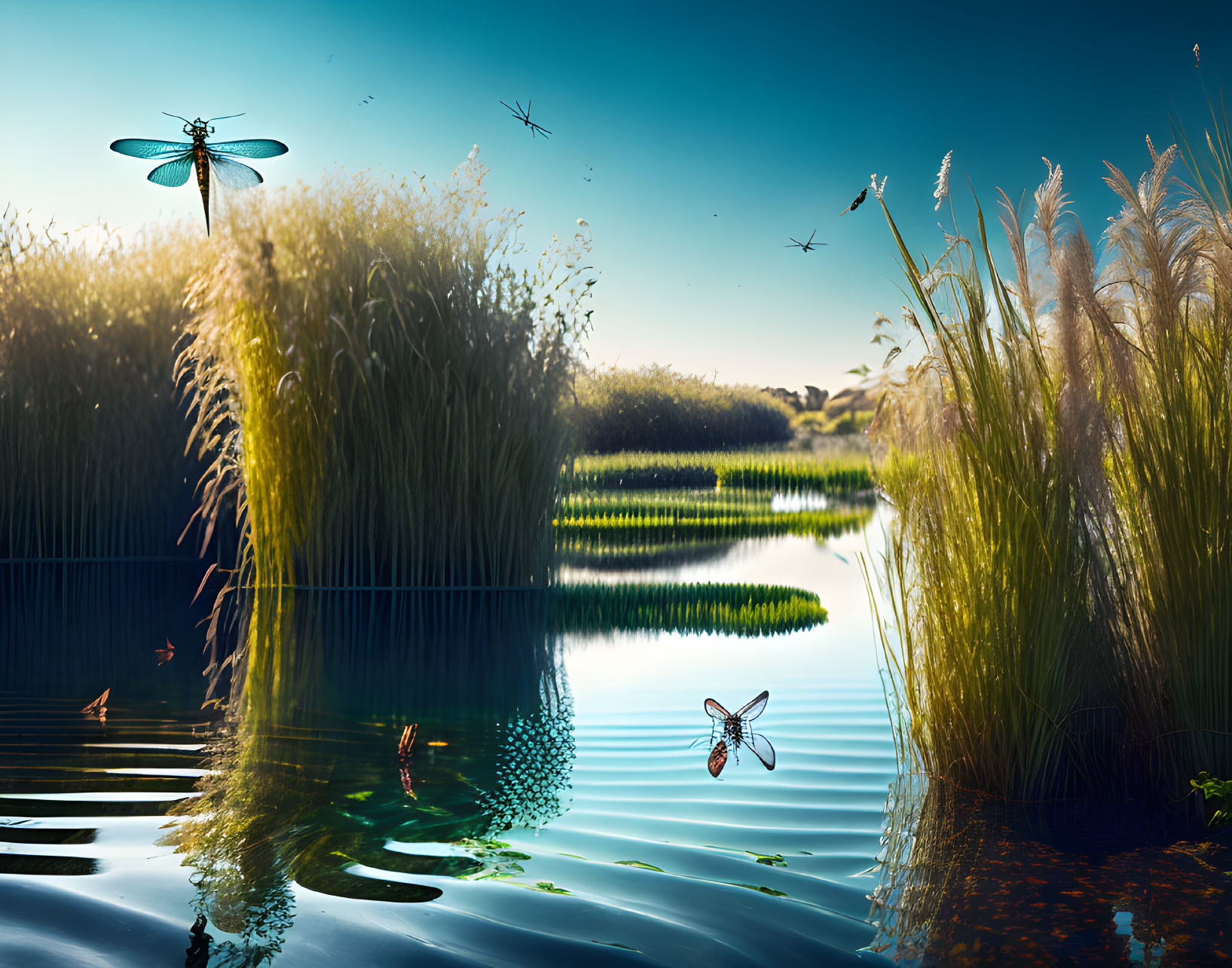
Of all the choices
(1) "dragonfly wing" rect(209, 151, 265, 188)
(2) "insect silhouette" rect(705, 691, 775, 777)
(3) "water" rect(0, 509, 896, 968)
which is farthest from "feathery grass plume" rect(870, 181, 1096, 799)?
(1) "dragonfly wing" rect(209, 151, 265, 188)

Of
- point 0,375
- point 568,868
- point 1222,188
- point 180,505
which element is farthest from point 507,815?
point 0,375

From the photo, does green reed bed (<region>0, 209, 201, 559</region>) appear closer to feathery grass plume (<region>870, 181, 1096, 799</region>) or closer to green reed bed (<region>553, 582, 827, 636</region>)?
green reed bed (<region>553, 582, 827, 636</region>)

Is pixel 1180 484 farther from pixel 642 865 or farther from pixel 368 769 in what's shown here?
pixel 368 769

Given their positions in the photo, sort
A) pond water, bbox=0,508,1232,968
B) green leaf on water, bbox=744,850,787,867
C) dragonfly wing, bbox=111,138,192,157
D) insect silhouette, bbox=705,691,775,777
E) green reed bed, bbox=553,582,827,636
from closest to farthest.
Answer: pond water, bbox=0,508,1232,968 → green leaf on water, bbox=744,850,787,867 → insect silhouette, bbox=705,691,775,777 → green reed bed, bbox=553,582,827,636 → dragonfly wing, bbox=111,138,192,157

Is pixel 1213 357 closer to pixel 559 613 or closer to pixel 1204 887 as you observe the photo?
pixel 1204 887

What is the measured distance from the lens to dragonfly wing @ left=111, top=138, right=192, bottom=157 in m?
8.64

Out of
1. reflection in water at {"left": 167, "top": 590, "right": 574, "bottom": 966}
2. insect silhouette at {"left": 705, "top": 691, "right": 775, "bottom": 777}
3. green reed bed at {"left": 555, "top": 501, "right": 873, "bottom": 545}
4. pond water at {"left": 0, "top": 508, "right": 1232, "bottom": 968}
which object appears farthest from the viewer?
green reed bed at {"left": 555, "top": 501, "right": 873, "bottom": 545}

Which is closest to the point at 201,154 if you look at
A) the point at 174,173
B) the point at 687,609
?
the point at 174,173

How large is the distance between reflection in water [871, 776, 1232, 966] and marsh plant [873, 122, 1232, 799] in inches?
7.7

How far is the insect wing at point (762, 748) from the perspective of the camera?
289 cm

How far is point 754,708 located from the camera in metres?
3.42

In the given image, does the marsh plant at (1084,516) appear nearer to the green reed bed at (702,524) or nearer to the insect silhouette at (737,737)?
the insect silhouette at (737,737)

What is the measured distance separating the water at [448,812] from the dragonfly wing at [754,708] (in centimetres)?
7

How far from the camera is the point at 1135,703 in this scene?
8.38 ft
